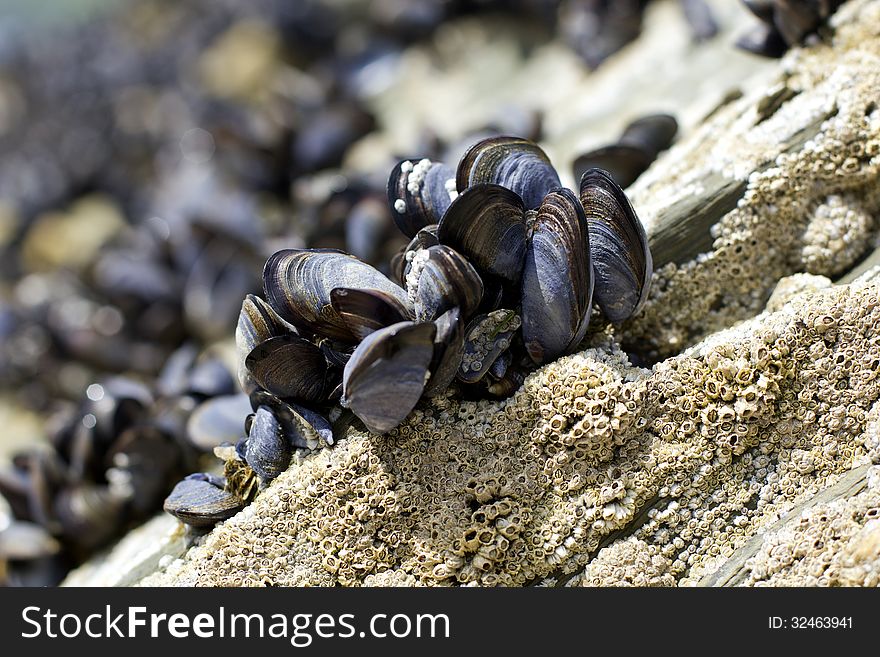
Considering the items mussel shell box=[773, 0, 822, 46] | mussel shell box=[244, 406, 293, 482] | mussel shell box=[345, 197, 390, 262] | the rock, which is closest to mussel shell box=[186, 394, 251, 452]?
the rock

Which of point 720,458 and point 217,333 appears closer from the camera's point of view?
point 720,458

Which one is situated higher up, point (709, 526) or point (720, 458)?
point (720, 458)

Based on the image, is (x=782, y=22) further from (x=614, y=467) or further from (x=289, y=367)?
(x=289, y=367)

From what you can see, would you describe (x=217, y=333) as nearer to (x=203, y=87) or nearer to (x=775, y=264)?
(x=775, y=264)

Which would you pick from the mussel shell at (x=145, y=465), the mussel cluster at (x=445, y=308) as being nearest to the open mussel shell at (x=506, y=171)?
the mussel cluster at (x=445, y=308)

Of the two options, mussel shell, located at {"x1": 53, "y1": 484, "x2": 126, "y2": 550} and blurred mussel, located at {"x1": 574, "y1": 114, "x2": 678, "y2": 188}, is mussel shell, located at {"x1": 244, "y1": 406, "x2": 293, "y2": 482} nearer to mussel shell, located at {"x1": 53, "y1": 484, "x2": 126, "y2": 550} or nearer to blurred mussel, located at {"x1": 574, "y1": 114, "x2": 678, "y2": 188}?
mussel shell, located at {"x1": 53, "y1": 484, "x2": 126, "y2": 550}

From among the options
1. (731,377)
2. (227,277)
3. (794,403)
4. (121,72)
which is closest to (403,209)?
(731,377)
